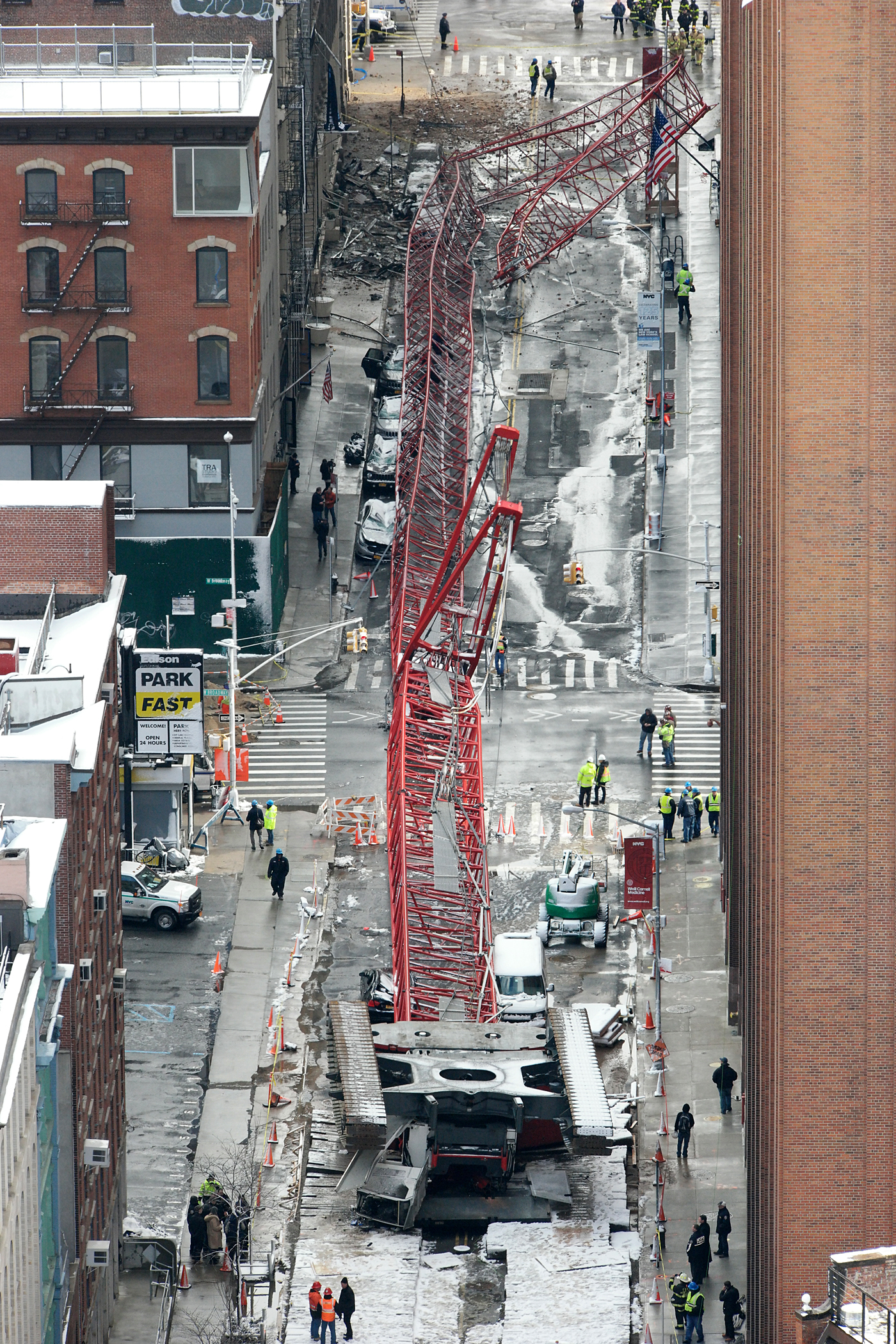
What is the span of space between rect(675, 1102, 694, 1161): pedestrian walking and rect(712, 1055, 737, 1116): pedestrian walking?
205 centimetres

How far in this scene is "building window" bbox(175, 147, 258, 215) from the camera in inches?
4301

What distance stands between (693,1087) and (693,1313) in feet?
50.4

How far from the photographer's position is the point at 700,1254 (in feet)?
239

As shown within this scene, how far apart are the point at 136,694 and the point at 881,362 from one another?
155 ft

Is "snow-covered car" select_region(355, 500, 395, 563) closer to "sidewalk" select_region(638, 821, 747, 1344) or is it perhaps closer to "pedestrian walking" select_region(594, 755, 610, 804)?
"pedestrian walking" select_region(594, 755, 610, 804)

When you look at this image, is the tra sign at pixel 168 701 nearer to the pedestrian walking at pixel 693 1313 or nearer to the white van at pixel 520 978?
the white van at pixel 520 978

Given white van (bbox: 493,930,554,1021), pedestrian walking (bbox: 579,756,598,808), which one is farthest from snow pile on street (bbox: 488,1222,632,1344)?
pedestrian walking (bbox: 579,756,598,808)

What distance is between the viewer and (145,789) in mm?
97625

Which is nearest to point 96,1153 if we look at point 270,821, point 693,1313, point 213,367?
point 693,1313

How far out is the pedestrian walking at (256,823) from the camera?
101 meters

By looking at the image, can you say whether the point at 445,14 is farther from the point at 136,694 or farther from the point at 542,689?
the point at 136,694

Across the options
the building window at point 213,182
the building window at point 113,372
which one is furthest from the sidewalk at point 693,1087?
the building window at point 213,182

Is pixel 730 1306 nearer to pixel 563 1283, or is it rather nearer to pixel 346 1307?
pixel 563 1283

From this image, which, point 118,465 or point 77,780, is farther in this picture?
point 118,465
